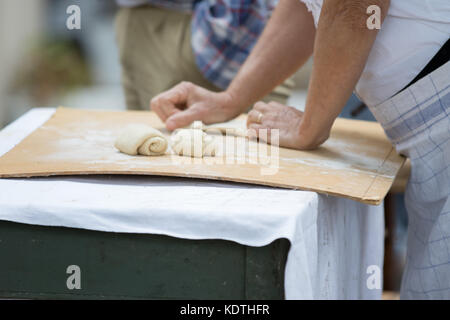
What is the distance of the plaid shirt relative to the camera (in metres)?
2.04

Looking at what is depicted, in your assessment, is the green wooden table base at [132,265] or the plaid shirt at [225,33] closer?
the green wooden table base at [132,265]

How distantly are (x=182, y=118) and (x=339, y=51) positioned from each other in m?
0.49

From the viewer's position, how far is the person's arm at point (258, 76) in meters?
1.50

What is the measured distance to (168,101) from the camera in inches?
60.1

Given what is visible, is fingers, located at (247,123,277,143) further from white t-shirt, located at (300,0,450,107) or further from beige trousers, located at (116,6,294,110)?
beige trousers, located at (116,6,294,110)

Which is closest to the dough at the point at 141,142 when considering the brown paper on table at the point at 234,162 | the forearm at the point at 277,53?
the brown paper on table at the point at 234,162

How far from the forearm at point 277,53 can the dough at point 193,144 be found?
39 cm

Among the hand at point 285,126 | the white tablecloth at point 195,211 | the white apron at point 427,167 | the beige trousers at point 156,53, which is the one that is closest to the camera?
the white tablecloth at point 195,211

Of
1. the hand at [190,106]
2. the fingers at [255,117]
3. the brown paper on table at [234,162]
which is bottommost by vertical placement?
the brown paper on table at [234,162]

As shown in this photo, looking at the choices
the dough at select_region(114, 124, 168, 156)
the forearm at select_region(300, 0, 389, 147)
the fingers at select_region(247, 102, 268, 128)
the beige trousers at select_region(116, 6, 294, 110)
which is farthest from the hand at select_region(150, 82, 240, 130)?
the beige trousers at select_region(116, 6, 294, 110)

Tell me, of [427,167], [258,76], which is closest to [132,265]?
[427,167]

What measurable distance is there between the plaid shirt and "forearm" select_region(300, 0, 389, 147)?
0.89 m

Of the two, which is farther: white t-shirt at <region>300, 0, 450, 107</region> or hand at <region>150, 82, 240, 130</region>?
hand at <region>150, 82, 240, 130</region>

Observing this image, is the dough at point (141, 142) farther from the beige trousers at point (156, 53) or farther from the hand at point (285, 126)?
the beige trousers at point (156, 53)
